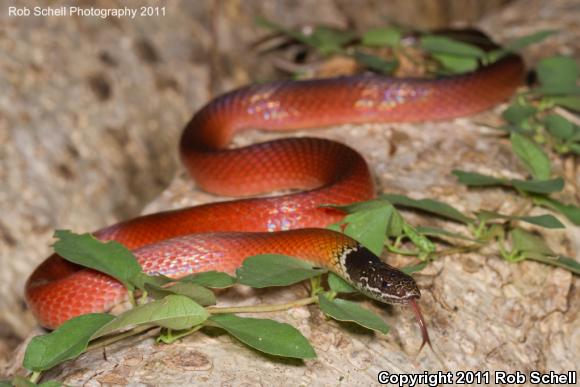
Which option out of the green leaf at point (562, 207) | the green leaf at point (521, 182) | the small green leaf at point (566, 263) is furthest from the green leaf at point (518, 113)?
the small green leaf at point (566, 263)

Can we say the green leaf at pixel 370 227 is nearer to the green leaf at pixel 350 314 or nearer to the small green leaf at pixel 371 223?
the small green leaf at pixel 371 223

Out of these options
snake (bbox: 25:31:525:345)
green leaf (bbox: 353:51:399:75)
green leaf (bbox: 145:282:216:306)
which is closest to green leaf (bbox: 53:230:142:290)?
Answer: green leaf (bbox: 145:282:216:306)

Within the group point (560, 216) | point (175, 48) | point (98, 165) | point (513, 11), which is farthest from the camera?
point (513, 11)

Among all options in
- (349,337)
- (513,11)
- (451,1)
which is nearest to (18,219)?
(349,337)

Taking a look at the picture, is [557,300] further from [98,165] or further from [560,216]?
[98,165]

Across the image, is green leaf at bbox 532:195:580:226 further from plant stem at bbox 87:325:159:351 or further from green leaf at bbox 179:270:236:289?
plant stem at bbox 87:325:159:351

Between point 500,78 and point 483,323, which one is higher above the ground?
point 500,78
